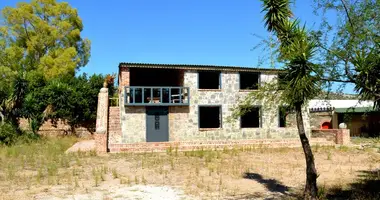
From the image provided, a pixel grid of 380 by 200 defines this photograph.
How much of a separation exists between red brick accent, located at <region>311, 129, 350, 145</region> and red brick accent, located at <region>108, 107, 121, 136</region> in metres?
13.8

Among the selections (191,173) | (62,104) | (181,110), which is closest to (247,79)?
(181,110)

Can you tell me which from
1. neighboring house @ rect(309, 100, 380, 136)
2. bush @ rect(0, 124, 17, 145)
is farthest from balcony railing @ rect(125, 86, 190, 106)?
neighboring house @ rect(309, 100, 380, 136)

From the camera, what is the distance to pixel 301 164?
1510cm

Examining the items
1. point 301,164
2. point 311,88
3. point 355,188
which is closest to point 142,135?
point 301,164

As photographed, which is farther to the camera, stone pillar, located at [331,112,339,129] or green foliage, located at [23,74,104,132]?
stone pillar, located at [331,112,339,129]

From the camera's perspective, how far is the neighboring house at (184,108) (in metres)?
23.2

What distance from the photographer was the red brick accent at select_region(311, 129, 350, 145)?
2267 centimetres

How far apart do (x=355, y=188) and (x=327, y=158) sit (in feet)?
19.4

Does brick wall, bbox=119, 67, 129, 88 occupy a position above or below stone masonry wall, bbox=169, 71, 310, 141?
above

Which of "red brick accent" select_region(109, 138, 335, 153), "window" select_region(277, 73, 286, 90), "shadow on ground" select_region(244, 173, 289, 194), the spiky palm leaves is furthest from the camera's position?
"red brick accent" select_region(109, 138, 335, 153)

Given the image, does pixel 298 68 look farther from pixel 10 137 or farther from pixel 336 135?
pixel 10 137

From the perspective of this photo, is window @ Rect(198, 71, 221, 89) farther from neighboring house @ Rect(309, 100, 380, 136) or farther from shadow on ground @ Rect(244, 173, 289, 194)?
shadow on ground @ Rect(244, 173, 289, 194)

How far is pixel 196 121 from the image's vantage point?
2422 centimetres

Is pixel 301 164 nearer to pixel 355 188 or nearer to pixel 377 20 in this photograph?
pixel 355 188
